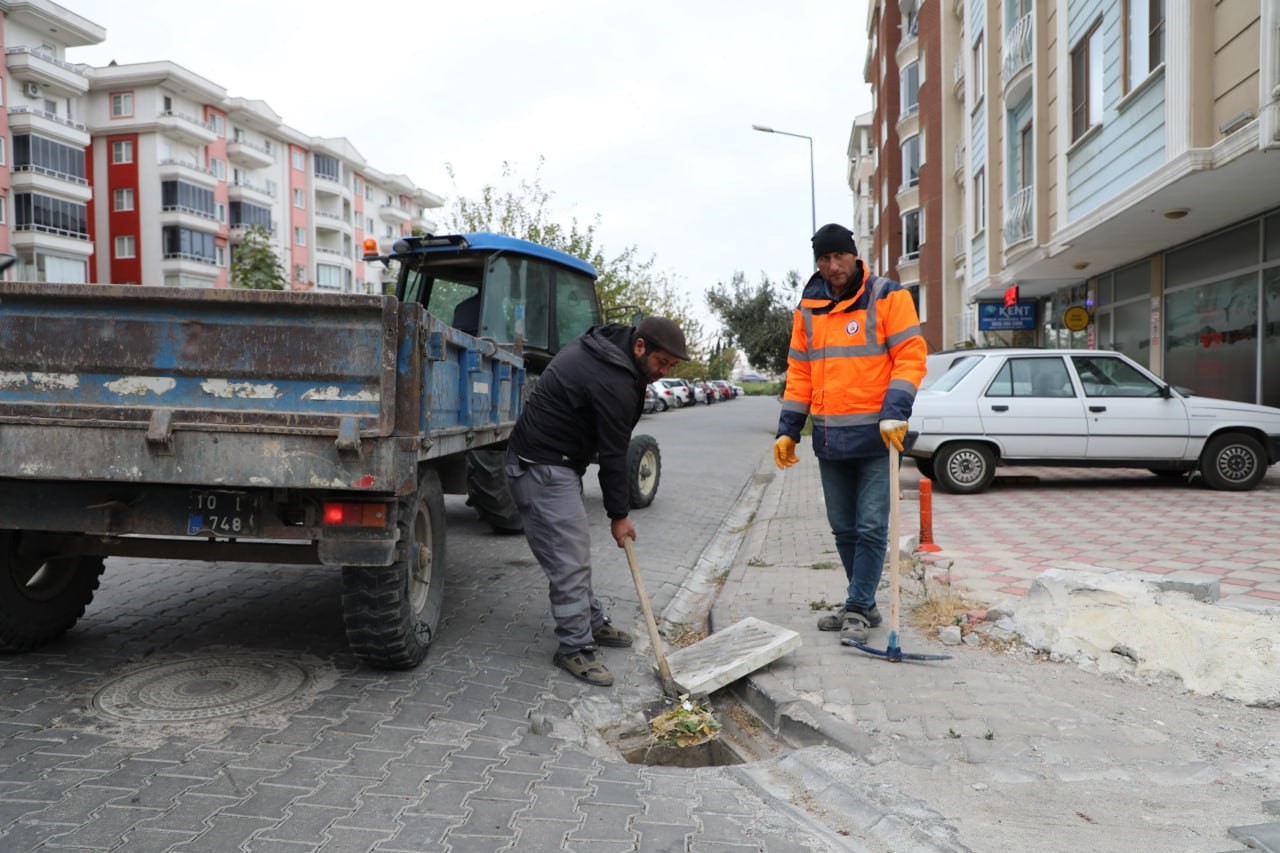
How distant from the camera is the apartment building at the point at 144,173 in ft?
136

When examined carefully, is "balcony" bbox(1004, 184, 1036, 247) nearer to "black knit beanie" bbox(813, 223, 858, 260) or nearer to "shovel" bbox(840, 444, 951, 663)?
"black knit beanie" bbox(813, 223, 858, 260)

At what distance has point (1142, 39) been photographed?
11.8 meters

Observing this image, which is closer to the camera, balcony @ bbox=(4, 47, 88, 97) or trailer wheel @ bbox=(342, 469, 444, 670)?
trailer wheel @ bbox=(342, 469, 444, 670)

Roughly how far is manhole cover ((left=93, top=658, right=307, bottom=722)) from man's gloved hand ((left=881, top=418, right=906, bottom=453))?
9.44ft

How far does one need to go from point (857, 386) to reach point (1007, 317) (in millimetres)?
18002

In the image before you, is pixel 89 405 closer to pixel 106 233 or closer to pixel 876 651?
pixel 876 651

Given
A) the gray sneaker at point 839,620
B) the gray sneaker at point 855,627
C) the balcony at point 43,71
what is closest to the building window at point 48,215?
the balcony at point 43,71

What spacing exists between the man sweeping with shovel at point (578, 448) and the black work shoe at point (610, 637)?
0.40 meters

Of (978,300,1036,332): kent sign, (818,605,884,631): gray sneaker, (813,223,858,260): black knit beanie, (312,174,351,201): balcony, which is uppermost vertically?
(312,174,351,201): balcony

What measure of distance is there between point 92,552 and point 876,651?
141 inches

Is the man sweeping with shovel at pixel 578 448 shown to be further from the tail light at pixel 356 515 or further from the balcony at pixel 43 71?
the balcony at pixel 43 71

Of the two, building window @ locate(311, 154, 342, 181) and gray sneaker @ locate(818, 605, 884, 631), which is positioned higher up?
building window @ locate(311, 154, 342, 181)

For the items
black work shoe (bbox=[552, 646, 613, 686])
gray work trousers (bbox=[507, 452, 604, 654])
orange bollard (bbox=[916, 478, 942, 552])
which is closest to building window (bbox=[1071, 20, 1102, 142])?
orange bollard (bbox=[916, 478, 942, 552])

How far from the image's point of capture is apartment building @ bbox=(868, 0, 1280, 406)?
31.9 ft
